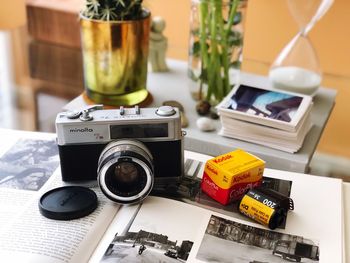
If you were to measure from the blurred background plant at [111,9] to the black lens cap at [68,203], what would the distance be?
29 centimetres

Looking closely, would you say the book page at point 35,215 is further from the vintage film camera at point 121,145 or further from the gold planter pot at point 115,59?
the gold planter pot at point 115,59

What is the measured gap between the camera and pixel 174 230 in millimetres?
581

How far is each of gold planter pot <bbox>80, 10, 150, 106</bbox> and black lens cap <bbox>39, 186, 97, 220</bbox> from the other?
9.8 inches

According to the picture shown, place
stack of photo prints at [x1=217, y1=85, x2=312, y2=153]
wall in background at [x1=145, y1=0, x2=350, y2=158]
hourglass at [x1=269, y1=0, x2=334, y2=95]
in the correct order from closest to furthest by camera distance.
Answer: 1. stack of photo prints at [x1=217, y1=85, x2=312, y2=153]
2. hourglass at [x1=269, y1=0, x2=334, y2=95]
3. wall in background at [x1=145, y1=0, x2=350, y2=158]

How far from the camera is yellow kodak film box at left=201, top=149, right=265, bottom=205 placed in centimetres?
62

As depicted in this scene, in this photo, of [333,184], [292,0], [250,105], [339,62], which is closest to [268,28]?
[339,62]

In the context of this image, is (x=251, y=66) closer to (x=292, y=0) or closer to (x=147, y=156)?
(x=292, y=0)

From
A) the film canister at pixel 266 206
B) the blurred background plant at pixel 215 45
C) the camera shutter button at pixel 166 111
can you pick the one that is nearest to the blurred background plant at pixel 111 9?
the blurred background plant at pixel 215 45

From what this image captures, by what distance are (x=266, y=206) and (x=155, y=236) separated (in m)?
0.13

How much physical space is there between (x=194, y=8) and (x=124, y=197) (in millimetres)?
383

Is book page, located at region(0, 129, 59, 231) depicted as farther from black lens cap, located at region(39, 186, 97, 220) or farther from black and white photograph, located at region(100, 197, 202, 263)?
black and white photograph, located at region(100, 197, 202, 263)

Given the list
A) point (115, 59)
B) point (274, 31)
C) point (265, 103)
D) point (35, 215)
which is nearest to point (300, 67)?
point (265, 103)

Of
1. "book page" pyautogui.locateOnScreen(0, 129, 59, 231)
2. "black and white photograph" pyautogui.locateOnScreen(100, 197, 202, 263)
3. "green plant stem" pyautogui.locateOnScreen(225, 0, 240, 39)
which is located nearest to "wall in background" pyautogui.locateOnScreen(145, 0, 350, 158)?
"green plant stem" pyautogui.locateOnScreen(225, 0, 240, 39)

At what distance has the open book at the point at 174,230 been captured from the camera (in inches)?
21.5
